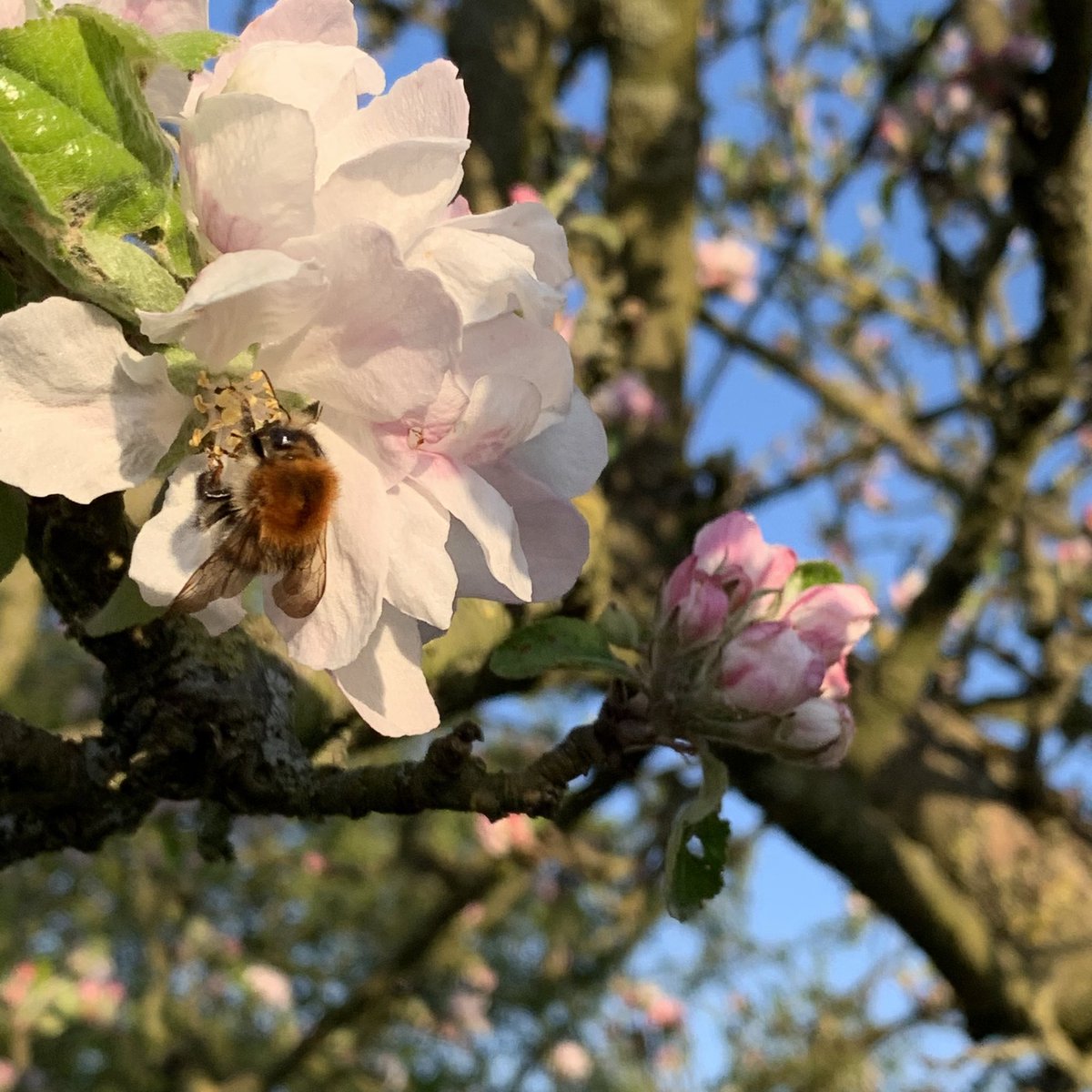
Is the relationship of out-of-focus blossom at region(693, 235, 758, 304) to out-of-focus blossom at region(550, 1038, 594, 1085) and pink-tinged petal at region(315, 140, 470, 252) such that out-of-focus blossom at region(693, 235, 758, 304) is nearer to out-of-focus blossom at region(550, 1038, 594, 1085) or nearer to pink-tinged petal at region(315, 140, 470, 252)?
out-of-focus blossom at region(550, 1038, 594, 1085)

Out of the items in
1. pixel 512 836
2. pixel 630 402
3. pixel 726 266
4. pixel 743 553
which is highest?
pixel 726 266

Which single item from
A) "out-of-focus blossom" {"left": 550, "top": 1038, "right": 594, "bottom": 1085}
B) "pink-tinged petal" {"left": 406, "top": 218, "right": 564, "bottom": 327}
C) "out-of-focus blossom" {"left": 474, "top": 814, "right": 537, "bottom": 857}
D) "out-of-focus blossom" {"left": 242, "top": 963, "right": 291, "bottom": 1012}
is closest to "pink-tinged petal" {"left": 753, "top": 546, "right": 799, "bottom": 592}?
"pink-tinged petal" {"left": 406, "top": 218, "right": 564, "bottom": 327}

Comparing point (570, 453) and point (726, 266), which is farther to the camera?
point (726, 266)

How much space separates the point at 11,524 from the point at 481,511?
0.26m

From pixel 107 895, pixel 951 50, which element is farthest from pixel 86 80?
pixel 107 895

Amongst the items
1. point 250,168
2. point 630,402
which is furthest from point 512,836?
point 250,168

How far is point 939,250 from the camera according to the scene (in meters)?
2.81

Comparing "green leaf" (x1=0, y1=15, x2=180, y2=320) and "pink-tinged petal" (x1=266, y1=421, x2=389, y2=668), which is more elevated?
"green leaf" (x1=0, y1=15, x2=180, y2=320)

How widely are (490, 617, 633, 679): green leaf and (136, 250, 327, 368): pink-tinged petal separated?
36 cm

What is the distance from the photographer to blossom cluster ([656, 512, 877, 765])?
28.9 inches

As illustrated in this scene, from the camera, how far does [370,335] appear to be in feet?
1.75

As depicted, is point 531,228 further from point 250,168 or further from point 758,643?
point 758,643

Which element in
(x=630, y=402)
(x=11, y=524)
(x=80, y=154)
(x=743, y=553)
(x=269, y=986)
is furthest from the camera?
(x=269, y=986)

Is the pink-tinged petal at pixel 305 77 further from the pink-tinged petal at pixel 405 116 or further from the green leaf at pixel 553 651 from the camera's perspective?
the green leaf at pixel 553 651
